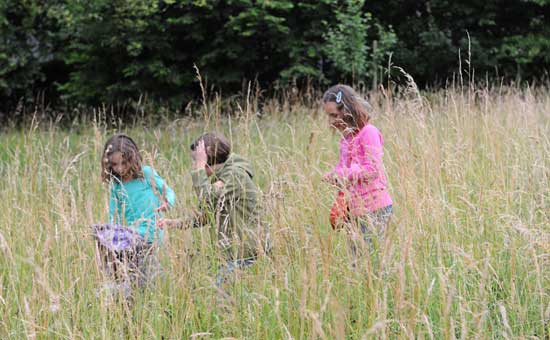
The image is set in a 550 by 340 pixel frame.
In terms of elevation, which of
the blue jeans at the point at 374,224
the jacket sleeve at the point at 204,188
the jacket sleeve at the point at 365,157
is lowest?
the blue jeans at the point at 374,224

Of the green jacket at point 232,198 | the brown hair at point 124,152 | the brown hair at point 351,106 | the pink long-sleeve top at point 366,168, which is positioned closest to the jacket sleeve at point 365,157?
the pink long-sleeve top at point 366,168

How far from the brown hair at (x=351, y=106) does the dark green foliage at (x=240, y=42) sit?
647 centimetres

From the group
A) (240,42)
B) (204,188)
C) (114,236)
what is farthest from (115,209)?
(240,42)

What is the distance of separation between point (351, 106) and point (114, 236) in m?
1.55

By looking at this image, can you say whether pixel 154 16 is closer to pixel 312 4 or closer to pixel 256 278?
pixel 312 4

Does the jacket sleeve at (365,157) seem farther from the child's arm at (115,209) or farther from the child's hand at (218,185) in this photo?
the child's arm at (115,209)

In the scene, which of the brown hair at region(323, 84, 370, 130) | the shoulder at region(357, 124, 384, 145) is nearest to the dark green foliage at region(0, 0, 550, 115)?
the brown hair at region(323, 84, 370, 130)

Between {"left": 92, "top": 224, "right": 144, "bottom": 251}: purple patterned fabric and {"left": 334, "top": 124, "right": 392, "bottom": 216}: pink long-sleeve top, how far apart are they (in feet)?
3.30

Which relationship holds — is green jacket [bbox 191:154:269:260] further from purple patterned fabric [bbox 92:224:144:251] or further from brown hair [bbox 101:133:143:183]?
brown hair [bbox 101:133:143:183]

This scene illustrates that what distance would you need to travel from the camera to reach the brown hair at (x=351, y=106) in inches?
150

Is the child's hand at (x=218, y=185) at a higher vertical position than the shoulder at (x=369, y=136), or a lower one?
lower

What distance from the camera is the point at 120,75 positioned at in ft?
41.2

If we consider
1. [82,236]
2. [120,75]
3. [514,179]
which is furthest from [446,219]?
[120,75]

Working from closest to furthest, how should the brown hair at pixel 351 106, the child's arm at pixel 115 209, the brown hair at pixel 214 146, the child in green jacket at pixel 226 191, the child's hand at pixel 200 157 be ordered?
the child's arm at pixel 115 209, the child in green jacket at pixel 226 191, the child's hand at pixel 200 157, the brown hair at pixel 214 146, the brown hair at pixel 351 106
